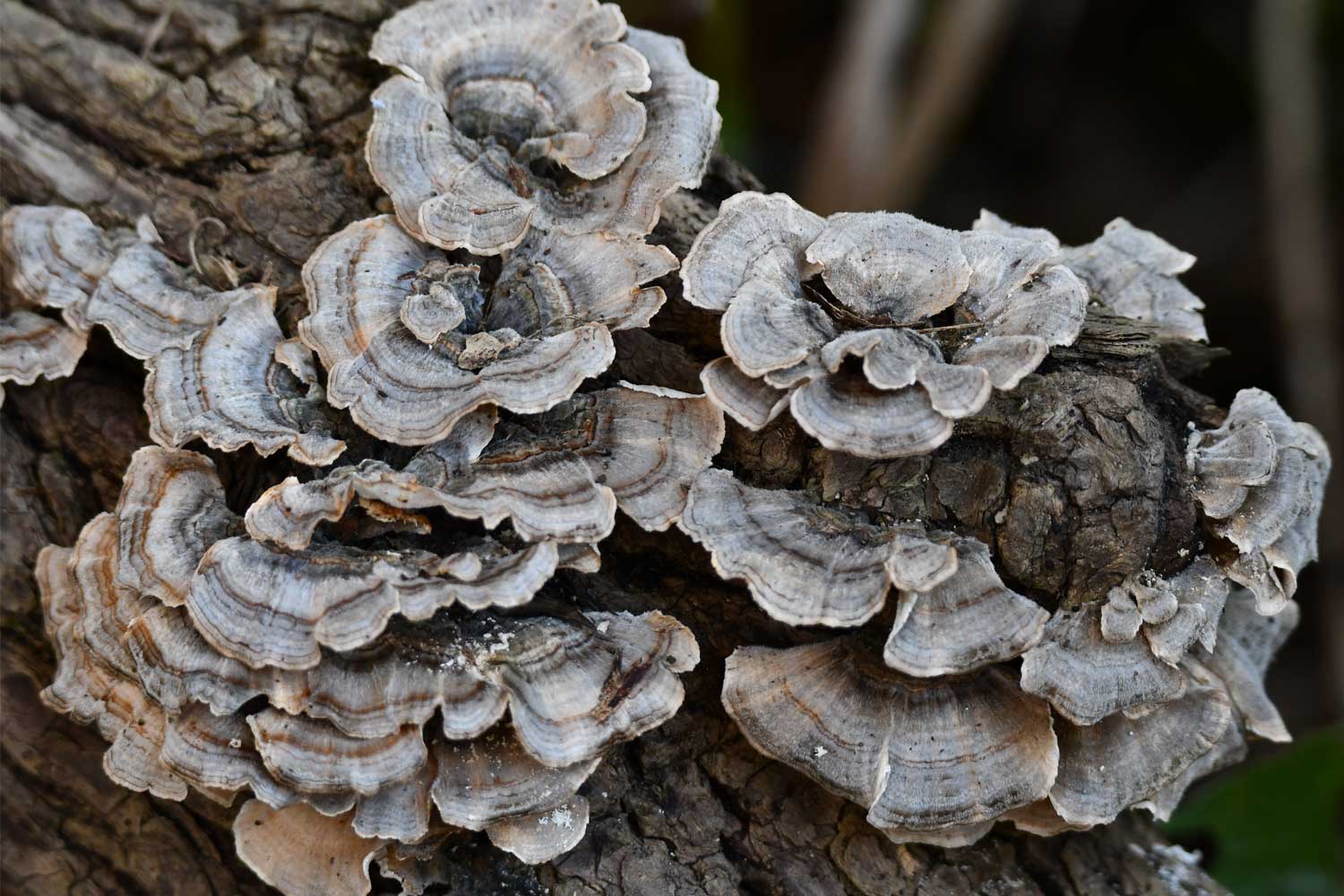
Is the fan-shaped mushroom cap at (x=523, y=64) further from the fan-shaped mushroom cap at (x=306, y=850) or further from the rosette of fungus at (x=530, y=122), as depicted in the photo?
the fan-shaped mushroom cap at (x=306, y=850)

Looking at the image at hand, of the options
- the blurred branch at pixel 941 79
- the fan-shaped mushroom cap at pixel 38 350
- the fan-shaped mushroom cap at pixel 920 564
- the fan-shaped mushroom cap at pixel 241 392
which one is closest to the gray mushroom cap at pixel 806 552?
the fan-shaped mushroom cap at pixel 920 564

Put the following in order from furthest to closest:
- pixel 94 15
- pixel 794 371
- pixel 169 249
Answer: pixel 94 15, pixel 169 249, pixel 794 371

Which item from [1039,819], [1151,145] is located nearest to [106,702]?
[1039,819]

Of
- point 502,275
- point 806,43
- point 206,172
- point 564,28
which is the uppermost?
point 564,28

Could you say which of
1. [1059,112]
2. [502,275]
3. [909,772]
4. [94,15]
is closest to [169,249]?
[94,15]

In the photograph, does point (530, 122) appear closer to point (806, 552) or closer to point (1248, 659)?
point (806, 552)

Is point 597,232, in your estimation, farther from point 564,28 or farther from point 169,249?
Answer: point 169,249

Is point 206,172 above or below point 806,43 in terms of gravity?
above
